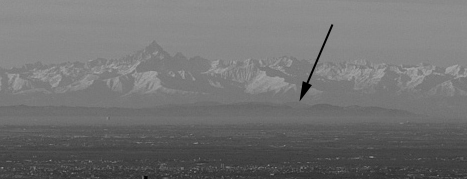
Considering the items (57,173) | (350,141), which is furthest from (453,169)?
(350,141)

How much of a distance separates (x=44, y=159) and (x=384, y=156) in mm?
30339

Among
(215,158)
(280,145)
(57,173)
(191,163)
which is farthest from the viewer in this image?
(280,145)

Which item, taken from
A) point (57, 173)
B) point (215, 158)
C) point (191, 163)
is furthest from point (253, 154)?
point (57, 173)

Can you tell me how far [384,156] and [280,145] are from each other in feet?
75.7

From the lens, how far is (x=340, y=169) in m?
86.8

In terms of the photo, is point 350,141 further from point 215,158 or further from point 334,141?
point 215,158

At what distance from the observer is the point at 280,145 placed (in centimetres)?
12444

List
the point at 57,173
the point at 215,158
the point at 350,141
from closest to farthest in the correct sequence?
1. the point at 57,173
2. the point at 215,158
3. the point at 350,141

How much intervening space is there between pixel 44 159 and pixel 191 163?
13.4 metres

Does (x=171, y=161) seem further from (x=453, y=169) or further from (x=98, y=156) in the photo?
(x=453, y=169)

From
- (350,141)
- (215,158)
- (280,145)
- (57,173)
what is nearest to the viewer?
(57,173)

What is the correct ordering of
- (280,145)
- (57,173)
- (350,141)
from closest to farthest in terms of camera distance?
(57,173), (280,145), (350,141)

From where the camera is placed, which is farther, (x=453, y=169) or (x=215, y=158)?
(x=215, y=158)

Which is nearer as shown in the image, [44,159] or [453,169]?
[453,169]
